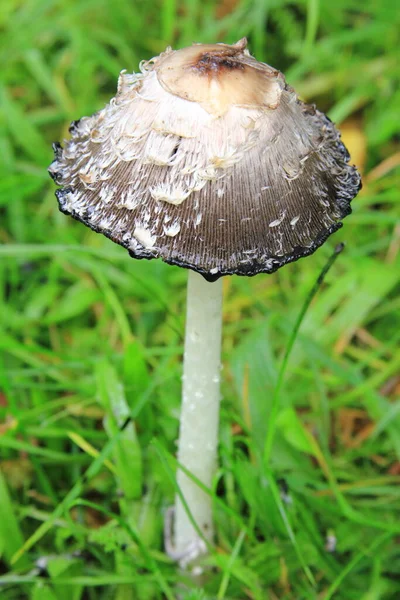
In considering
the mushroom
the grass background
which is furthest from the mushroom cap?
the grass background

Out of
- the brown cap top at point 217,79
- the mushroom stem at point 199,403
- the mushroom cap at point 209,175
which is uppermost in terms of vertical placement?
the brown cap top at point 217,79

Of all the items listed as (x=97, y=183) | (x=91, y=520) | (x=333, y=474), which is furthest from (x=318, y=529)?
(x=97, y=183)

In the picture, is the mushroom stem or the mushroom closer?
the mushroom

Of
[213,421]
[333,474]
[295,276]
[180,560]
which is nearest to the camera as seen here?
[213,421]

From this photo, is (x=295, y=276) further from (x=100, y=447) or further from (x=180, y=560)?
(x=180, y=560)

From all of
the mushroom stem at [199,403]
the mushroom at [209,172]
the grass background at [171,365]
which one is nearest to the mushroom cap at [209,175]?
the mushroom at [209,172]

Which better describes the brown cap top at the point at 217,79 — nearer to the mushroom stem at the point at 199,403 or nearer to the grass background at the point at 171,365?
the mushroom stem at the point at 199,403

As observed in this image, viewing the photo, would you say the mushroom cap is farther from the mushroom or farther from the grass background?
the grass background
